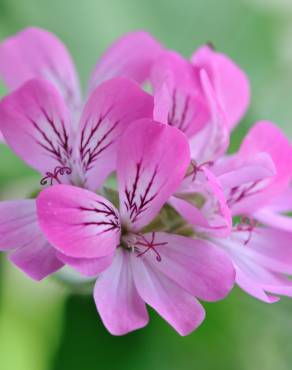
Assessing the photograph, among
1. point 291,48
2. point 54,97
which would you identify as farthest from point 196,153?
point 291,48

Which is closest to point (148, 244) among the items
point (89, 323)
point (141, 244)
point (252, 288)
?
point (141, 244)

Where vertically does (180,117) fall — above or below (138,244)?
above

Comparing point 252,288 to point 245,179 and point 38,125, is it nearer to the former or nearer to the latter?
point 245,179

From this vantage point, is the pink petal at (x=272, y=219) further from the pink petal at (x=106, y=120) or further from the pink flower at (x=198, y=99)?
the pink petal at (x=106, y=120)

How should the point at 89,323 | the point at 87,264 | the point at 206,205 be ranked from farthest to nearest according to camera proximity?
the point at 89,323 → the point at 206,205 → the point at 87,264

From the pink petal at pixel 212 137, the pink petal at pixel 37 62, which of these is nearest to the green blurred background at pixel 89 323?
the pink petal at pixel 37 62

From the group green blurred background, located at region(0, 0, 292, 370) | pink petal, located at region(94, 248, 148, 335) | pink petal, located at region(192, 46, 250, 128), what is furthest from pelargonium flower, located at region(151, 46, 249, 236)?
green blurred background, located at region(0, 0, 292, 370)

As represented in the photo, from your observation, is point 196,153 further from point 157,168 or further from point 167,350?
point 167,350
